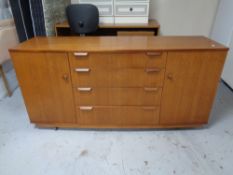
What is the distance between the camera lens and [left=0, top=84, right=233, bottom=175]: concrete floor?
132cm

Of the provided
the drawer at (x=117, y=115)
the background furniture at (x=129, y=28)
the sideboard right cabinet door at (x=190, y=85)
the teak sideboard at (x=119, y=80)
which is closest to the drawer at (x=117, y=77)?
the teak sideboard at (x=119, y=80)

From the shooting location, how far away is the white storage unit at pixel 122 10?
2113 mm

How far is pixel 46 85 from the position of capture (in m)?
1.49

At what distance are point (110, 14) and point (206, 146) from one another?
1.85 metres

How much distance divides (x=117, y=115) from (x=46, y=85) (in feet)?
2.28

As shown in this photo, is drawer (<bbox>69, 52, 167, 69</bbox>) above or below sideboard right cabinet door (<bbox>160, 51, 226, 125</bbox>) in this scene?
above

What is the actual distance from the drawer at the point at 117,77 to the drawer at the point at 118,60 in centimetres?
A: 4

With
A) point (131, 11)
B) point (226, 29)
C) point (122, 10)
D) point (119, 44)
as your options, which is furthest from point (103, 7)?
point (226, 29)

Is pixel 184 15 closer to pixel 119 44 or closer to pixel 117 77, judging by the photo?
pixel 119 44

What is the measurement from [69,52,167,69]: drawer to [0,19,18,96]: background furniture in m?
1.31

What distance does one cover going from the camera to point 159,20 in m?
2.55

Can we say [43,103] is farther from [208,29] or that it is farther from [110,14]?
[208,29]

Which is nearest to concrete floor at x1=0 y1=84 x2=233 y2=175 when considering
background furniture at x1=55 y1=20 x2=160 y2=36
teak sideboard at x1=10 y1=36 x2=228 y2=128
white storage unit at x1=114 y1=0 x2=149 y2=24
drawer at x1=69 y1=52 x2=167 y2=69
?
teak sideboard at x1=10 y1=36 x2=228 y2=128

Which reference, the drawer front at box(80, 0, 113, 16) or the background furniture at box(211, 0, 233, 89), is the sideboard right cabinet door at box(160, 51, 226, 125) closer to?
the background furniture at box(211, 0, 233, 89)
